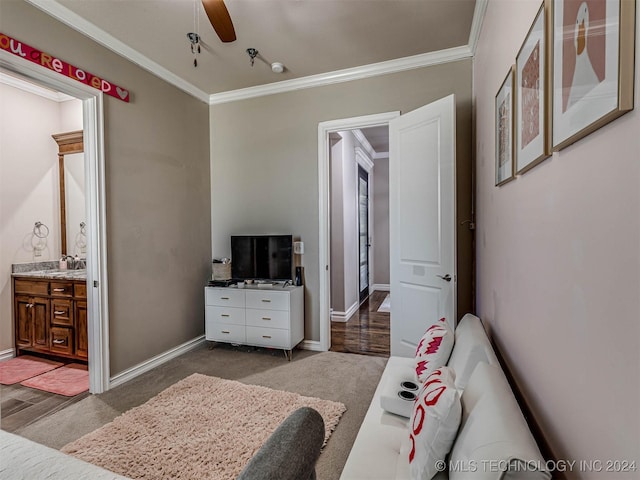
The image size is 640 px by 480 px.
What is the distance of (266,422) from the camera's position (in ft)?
7.11

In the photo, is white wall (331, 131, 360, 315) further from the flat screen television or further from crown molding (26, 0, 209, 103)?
crown molding (26, 0, 209, 103)

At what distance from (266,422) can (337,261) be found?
2.83 m

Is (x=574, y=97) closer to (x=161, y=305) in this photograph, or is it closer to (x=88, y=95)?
(x=88, y=95)

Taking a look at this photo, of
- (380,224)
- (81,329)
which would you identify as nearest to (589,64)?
(81,329)

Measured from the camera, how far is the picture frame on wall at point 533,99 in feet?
3.40

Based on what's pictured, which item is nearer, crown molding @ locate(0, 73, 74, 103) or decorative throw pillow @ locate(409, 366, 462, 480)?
decorative throw pillow @ locate(409, 366, 462, 480)

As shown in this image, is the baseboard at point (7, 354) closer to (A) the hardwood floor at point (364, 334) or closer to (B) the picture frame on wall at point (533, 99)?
(A) the hardwood floor at point (364, 334)

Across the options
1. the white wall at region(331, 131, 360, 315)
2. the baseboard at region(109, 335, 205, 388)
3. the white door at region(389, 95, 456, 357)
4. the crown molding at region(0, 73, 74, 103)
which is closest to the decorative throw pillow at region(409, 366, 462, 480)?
the white door at region(389, 95, 456, 357)

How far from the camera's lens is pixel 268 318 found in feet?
10.9

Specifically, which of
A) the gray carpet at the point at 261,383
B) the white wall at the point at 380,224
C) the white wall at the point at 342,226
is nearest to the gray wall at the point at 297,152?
the gray carpet at the point at 261,383

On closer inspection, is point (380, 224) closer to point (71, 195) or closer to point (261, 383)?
point (261, 383)

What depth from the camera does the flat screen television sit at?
356cm

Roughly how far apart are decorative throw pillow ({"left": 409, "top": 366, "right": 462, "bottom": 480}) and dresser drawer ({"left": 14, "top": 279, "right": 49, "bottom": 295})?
3.72 meters

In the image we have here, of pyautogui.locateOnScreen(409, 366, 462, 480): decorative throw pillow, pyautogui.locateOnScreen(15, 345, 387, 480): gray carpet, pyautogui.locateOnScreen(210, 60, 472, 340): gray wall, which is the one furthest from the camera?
pyautogui.locateOnScreen(210, 60, 472, 340): gray wall
